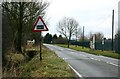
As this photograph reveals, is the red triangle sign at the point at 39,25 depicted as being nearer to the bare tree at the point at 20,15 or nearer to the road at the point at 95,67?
the road at the point at 95,67

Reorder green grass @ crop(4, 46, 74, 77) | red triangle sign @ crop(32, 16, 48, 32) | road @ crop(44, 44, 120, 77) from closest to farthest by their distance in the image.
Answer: green grass @ crop(4, 46, 74, 77) → road @ crop(44, 44, 120, 77) → red triangle sign @ crop(32, 16, 48, 32)

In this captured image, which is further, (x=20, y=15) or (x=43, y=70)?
(x=20, y=15)

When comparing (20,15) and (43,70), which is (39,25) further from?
(20,15)

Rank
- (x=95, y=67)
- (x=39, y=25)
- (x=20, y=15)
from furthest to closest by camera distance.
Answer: (x=20, y=15)
(x=95, y=67)
(x=39, y=25)

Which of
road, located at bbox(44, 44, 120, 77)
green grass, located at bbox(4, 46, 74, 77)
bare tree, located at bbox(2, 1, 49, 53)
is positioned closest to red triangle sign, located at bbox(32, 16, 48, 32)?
green grass, located at bbox(4, 46, 74, 77)

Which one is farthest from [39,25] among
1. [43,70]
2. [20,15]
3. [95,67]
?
[20,15]

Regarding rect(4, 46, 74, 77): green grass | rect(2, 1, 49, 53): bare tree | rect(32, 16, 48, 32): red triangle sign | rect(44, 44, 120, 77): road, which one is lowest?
rect(44, 44, 120, 77): road

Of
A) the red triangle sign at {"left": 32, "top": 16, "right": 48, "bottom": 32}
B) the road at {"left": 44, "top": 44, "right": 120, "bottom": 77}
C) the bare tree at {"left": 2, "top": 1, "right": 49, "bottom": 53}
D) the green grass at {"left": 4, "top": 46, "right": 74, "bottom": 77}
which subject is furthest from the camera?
the bare tree at {"left": 2, "top": 1, "right": 49, "bottom": 53}

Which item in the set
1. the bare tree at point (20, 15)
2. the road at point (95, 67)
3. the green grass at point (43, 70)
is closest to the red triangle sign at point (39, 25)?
the green grass at point (43, 70)

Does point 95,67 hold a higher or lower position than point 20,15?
lower

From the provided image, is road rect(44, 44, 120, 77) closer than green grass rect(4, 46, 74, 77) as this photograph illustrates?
No

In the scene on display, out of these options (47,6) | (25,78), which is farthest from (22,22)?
(25,78)

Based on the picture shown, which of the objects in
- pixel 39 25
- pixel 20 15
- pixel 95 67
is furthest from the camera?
pixel 20 15

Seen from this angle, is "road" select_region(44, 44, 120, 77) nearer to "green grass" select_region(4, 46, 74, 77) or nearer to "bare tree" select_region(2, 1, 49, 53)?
"green grass" select_region(4, 46, 74, 77)
